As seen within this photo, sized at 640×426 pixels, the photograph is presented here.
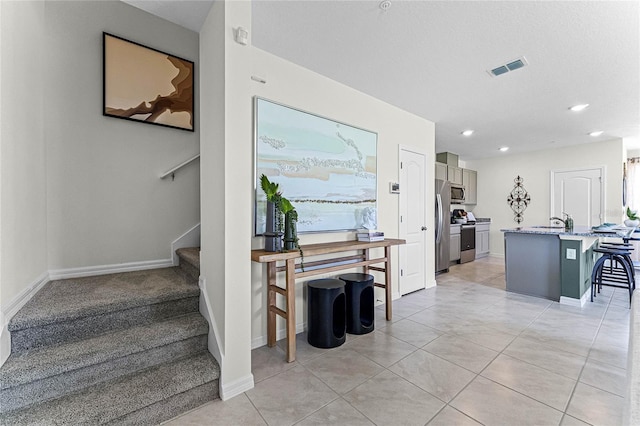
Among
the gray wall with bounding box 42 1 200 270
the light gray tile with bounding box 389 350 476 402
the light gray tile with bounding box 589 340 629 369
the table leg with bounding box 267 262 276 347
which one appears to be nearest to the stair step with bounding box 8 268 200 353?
the gray wall with bounding box 42 1 200 270

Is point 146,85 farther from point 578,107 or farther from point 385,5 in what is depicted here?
point 578,107

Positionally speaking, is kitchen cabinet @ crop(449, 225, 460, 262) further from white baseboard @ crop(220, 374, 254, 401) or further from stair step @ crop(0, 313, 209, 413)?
stair step @ crop(0, 313, 209, 413)

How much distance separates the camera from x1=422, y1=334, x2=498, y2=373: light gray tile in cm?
213

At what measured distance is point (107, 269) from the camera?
240 centimetres

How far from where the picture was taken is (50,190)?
2154 millimetres

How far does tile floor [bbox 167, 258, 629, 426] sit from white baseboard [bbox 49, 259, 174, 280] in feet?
4.38

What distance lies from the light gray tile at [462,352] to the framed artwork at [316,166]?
1369 millimetres

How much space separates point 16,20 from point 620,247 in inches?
263

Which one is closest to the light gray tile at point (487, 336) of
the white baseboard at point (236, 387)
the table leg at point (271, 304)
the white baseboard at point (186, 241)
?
the table leg at point (271, 304)

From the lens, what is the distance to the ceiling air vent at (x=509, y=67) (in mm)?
2623

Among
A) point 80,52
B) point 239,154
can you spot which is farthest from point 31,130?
point 239,154

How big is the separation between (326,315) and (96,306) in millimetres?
1643

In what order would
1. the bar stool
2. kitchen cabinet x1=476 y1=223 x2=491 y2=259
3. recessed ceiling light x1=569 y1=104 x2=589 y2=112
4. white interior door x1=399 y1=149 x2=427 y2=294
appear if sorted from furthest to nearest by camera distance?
kitchen cabinet x1=476 y1=223 x2=491 y2=259 < white interior door x1=399 y1=149 x2=427 y2=294 < recessed ceiling light x1=569 y1=104 x2=589 y2=112 < the bar stool

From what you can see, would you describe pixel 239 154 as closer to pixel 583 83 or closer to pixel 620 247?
pixel 583 83
